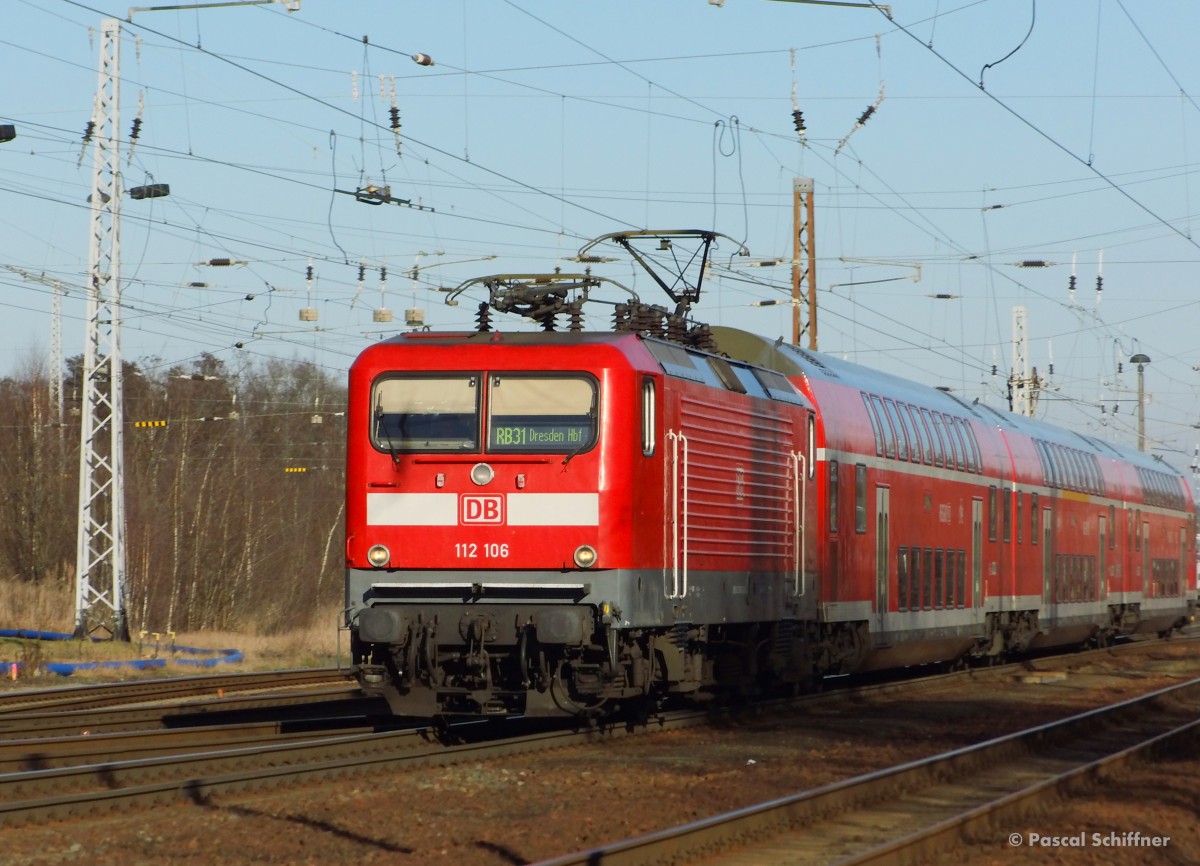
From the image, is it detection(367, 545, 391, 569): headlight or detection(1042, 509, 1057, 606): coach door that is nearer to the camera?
detection(367, 545, 391, 569): headlight

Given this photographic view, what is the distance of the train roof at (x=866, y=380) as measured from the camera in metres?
19.9

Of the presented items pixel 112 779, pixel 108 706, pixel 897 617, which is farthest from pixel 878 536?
A: pixel 112 779

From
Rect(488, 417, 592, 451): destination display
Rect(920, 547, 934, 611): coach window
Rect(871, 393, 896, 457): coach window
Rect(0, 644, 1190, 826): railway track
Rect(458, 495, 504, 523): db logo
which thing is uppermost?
Rect(871, 393, 896, 457): coach window

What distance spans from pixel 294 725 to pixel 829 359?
9240mm

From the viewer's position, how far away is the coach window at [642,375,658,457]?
1436cm

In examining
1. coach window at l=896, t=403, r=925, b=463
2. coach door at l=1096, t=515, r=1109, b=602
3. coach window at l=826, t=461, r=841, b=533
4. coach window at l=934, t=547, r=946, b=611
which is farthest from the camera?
coach door at l=1096, t=515, r=1109, b=602

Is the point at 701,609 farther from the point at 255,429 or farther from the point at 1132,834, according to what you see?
the point at 255,429

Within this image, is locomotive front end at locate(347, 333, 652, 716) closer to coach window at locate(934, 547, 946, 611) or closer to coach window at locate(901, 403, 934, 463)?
coach window at locate(901, 403, 934, 463)

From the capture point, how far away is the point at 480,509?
46.0 feet

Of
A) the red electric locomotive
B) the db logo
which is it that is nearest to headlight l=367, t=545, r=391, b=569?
the red electric locomotive

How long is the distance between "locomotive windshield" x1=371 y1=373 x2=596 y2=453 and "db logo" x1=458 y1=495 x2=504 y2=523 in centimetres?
44

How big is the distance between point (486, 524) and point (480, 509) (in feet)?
0.46

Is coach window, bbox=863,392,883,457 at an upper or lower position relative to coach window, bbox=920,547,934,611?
upper

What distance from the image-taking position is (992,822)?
10930 millimetres
